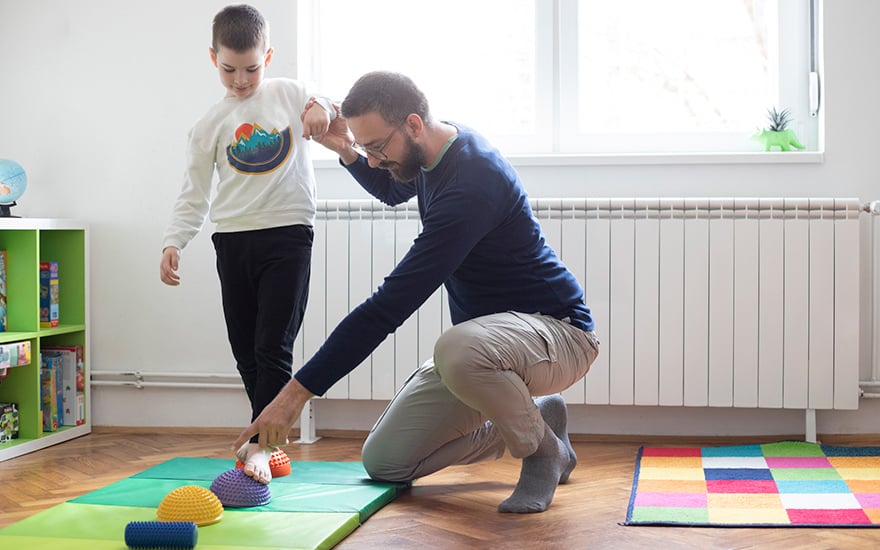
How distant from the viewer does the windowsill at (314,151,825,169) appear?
2.87 meters

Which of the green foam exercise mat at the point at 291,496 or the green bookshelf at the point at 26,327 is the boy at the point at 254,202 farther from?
the green bookshelf at the point at 26,327

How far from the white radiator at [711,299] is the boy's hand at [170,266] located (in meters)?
0.79

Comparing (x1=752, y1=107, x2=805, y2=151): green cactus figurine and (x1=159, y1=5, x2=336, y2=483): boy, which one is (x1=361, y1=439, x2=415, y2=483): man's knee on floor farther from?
(x1=752, y1=107, x2=805, y2=151): green cactus figurine

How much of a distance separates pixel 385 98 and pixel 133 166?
1.61 meters

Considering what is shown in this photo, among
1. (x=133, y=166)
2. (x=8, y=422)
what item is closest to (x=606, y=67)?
(x=133, y=166)

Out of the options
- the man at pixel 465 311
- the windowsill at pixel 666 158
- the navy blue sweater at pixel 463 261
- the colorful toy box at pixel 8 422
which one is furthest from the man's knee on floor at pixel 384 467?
the colorful toy box at pixel 8 422

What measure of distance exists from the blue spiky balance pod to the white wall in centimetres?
106

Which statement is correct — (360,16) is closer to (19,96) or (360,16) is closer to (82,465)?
(19,96)

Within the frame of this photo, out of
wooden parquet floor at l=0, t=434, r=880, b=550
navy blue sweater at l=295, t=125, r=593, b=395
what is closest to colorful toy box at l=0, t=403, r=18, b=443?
wooden parquet floor at l=0, t=434, r=880, b=550

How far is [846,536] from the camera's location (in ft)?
5.91

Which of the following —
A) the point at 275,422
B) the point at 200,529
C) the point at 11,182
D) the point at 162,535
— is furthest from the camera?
the point at 11,182

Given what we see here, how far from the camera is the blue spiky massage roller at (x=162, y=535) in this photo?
1646 millimetres

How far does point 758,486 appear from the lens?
2238mm

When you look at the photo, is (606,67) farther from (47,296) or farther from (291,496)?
(47,296)
